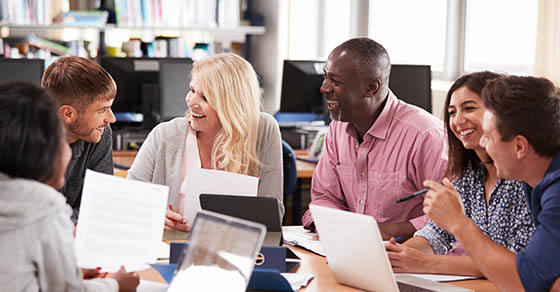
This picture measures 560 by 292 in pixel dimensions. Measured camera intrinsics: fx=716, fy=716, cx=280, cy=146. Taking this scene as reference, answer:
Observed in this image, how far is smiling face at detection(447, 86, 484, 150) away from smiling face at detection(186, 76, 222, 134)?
2.69ft

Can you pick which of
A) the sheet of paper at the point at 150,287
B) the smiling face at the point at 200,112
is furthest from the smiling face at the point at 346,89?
the sheet of paper at the point at 150,287

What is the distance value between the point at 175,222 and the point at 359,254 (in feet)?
2.53

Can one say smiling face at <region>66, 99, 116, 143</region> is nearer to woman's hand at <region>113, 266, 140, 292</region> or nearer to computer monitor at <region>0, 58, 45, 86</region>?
woman's hand at <region>113, 266, 140, 292</region>

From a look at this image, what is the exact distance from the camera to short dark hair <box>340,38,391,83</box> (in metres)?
2.44

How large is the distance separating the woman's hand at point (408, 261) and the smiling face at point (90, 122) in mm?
961

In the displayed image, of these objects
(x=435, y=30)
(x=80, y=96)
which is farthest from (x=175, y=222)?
(x=435, y=30)

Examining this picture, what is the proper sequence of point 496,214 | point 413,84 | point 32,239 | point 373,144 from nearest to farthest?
point 32,239
point 496,214
point 373,144
point 413,84

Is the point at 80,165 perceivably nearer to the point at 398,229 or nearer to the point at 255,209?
the point at 255,209

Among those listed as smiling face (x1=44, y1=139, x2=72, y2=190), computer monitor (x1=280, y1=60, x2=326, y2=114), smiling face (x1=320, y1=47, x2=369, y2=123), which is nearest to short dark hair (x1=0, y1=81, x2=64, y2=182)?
smiling face (x1=44, y1=139, x2=72, y2=190)

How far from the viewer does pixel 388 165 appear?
2.40 meters

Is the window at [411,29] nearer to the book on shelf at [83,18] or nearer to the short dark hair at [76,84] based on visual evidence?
the book on shelf at [83,18]

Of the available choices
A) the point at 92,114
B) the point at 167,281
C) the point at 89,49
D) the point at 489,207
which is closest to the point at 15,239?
the point at 167,281

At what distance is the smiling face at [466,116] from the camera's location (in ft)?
6.51

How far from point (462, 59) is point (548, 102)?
9.58 ft
